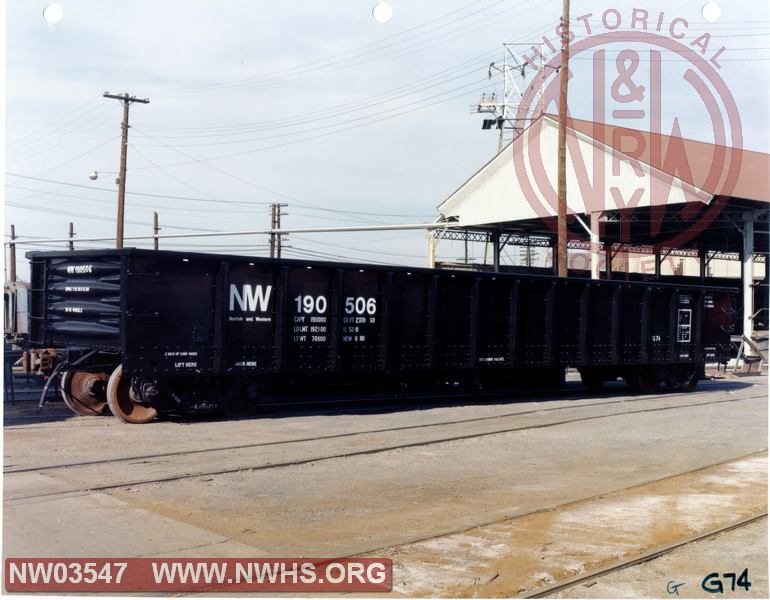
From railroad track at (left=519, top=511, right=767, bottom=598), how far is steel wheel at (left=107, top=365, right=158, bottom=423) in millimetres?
9984

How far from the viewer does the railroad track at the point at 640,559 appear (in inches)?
241

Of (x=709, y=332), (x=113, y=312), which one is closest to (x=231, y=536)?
(x=113, y=312)

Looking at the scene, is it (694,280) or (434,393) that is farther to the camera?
(694,280)

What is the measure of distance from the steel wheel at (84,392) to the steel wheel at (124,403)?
2.04ft

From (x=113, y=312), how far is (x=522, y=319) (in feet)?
30.9

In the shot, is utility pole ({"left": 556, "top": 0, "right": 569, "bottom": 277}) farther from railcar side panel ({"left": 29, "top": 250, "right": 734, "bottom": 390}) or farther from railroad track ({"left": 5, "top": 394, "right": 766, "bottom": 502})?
railroad track ({"left": 5, "top": 394, "right": 766, "bottom": 502})

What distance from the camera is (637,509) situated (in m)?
8.84

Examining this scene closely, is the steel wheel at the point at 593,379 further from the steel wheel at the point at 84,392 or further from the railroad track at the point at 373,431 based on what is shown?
the steel wheel at the point at 84,392

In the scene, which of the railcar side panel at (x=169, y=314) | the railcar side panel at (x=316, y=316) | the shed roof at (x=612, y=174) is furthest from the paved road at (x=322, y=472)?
the shed roof at (x=612, y=174)

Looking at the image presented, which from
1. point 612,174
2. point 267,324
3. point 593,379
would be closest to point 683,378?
point 593,379

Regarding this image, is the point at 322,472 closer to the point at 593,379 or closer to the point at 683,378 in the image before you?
the point at 593,379

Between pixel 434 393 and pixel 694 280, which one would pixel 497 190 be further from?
pixel 694 280

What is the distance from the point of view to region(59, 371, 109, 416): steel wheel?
1554cm
